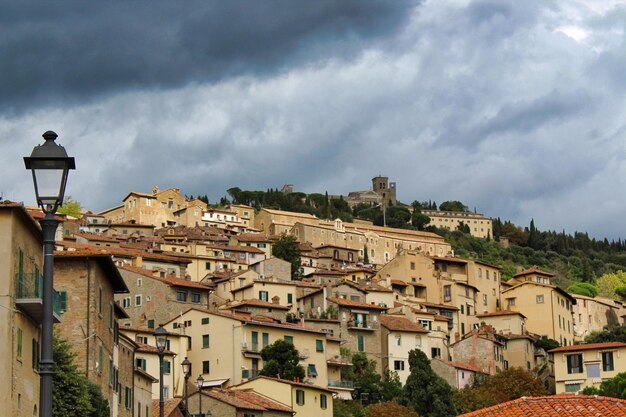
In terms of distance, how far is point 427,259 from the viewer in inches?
5477

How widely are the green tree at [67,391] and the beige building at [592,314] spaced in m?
105

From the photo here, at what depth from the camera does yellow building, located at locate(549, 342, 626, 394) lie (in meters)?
95.1

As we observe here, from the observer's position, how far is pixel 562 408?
21.7 meters

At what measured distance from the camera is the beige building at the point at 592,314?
144 meters

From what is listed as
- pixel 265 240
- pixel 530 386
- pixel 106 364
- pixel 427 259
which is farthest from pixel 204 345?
pixel 265 240

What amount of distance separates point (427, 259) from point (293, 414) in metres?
67.1

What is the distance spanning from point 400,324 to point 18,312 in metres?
77.1

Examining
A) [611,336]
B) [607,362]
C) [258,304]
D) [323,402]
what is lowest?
[323,402]

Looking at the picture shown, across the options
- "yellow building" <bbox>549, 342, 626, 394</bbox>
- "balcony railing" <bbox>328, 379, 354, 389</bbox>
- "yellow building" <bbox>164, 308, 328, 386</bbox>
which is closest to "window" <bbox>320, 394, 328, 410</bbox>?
"yellow building" <bbox>164, 308, 328, 386</bbox>

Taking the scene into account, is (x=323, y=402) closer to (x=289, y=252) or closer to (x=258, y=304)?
(x=258, y=304)

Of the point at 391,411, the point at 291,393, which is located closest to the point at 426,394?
the point at 391,411

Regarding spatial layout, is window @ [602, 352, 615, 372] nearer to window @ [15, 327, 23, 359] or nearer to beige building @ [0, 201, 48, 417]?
beige building @ [0, 201, 48, 417]

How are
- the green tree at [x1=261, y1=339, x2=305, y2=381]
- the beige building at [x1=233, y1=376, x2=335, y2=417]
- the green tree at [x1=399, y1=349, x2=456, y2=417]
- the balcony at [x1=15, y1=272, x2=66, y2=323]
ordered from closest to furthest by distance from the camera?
the balcony at [x1=15, y1=272, x2=66, y2=323] → the beige building at [x1=233, y1=376, x2=335, y2=417] → the green tree at [x1=399, y1=349, x2=456, y2=417] → the green tree at [x1=261, y1=339, x2=305, y2=381]

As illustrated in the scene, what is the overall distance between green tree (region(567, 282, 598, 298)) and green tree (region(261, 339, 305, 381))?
8668 centimetres
